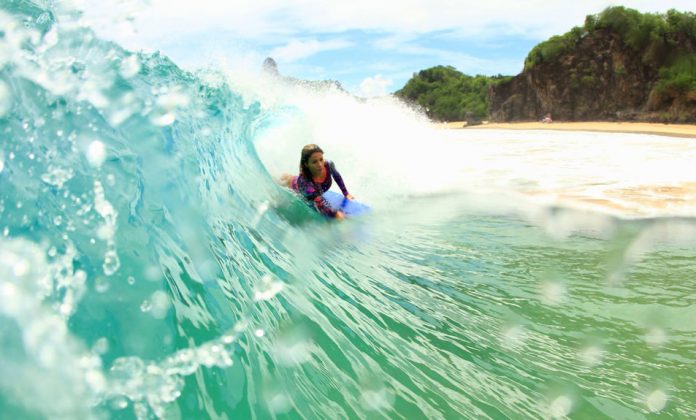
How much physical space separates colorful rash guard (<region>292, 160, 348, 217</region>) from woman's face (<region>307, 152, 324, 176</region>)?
0.10 metres

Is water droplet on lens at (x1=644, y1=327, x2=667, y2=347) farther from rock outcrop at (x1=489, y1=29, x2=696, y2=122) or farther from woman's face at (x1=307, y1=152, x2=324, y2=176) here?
rock outcrop at (x1=489, y1=29, x2=696, y2=122)

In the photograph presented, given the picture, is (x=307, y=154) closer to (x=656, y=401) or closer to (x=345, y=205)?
(x=345, y=205)

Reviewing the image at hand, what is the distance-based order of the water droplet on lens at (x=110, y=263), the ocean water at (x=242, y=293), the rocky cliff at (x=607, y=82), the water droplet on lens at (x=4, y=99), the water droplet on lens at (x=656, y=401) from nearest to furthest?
the ocean water at (x=242, y=293) < the water droplet on lens at (x=110, y=263) < the water droplet on lens at (x=656, y=401) < the water droplet on lens at (x=4, y=99) < the rocky cliff at (x=607, y=82)

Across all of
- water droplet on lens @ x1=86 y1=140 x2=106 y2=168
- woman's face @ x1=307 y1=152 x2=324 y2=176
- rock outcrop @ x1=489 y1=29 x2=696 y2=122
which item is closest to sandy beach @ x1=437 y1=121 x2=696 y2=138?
rock outcrop @ x1=489 y1=29 x2=696 y2=122

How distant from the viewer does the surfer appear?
5684 mm

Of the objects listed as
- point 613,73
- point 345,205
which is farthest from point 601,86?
point 345,205

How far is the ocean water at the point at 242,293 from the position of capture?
1841mm

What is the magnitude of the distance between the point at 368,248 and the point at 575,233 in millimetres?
2160

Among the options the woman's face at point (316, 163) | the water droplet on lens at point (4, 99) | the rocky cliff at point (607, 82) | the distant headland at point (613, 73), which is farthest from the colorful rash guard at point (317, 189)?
the rocky cliff at point (607, 82)

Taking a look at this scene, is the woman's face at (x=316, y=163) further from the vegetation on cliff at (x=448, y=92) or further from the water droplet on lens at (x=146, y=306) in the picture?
the vegetation on cliff at (x=448, y=92)

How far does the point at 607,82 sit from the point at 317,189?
39899 millimetres

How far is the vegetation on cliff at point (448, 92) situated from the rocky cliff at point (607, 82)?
1778cm

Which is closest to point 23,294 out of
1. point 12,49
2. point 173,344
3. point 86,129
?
point 173,344

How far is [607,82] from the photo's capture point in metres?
40.0
